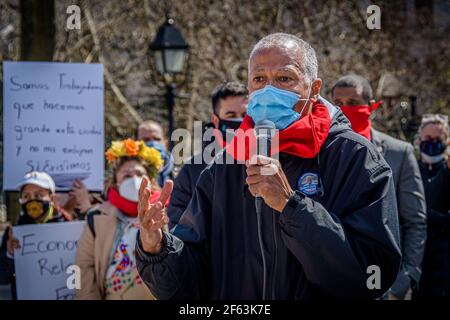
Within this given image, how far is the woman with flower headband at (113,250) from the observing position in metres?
5.03

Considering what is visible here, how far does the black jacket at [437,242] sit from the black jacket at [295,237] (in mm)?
2987

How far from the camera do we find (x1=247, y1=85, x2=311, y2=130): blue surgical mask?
2.77 meters

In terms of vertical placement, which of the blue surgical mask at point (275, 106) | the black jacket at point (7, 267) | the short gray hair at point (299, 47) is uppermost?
the short gray hair at point (299, 47)

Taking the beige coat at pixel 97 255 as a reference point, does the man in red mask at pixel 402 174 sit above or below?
above

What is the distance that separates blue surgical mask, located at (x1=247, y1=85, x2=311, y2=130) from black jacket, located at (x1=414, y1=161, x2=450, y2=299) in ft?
10.2

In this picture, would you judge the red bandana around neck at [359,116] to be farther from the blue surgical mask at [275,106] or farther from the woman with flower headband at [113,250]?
the blue surgical mask at [275,106]

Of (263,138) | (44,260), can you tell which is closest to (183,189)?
(263,138)

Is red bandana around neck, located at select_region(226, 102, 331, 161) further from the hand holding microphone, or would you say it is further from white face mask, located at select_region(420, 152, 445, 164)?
white face mask, located at select_region(420, 152, 445, 164)

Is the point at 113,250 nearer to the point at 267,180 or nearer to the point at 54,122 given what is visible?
the point at 54,122

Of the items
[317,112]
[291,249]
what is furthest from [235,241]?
[317,112]

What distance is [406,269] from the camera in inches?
205

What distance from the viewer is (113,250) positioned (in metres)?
5.09

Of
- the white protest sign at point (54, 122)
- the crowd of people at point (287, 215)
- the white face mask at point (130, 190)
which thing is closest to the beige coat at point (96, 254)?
the white face mask at point (130, 190)

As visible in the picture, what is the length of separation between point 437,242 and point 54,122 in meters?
3.07
